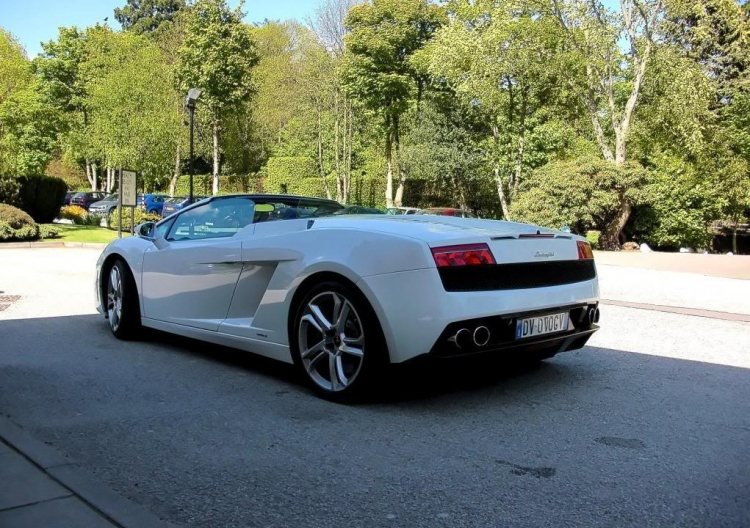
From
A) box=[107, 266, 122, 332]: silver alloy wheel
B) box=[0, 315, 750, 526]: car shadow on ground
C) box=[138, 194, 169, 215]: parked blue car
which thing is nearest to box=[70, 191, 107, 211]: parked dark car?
box=[138, 194, 169, 215]: parked blue car

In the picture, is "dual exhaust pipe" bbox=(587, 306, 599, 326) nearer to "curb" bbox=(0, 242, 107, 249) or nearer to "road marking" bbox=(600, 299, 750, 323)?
"road marking" bbox=(600, 299, 750, 323)

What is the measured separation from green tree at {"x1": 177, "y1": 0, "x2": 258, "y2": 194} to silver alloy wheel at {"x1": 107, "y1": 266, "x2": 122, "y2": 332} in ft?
117

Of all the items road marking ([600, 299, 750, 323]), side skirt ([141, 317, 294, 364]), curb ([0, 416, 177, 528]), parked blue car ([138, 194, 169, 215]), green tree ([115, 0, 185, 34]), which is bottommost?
road marking ([600, 299, 750, 323])

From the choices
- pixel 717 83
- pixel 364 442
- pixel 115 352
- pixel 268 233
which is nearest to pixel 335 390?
pixel 364 442

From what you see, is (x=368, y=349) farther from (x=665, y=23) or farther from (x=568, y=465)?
(x=665, y=23)

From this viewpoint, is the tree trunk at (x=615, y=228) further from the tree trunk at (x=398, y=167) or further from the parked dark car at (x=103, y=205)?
the parked dark car at (x=103, y=205)

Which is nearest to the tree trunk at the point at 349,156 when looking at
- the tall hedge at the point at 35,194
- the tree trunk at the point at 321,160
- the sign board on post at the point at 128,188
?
the tree trunk at the point at 321,160

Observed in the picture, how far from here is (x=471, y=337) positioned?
3.86m

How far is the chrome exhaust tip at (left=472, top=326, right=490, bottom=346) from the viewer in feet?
12.7

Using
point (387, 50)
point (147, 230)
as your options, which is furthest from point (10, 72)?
point (147, 230)

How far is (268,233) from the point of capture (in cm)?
481

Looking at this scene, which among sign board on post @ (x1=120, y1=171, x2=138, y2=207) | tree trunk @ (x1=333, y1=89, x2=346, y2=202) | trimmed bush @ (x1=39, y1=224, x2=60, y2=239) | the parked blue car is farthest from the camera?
tree trunk @ (x1=333, y1=89, x2=346, y2=202)

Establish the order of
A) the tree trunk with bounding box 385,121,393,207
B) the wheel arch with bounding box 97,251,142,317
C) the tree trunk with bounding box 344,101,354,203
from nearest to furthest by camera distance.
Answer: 1. the wheel arch with bounding box 97,251,142,317
2. the tree trunk with bounding box 385,121,393,207
3. the tree trunk with bounding box 344,101,354,203

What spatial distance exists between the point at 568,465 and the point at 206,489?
1702 mm
